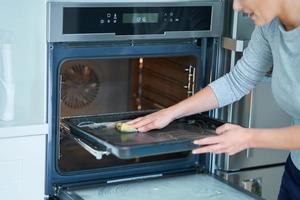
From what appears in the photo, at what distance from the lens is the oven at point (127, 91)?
1625 mm

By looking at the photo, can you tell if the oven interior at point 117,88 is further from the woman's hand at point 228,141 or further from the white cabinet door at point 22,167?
the woman's hand at point 228,141

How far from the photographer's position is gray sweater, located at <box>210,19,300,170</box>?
159 centimetres

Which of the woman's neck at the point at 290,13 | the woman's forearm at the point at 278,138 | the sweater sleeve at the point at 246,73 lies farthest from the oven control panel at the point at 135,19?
the woman's forearm at the point at 278,138

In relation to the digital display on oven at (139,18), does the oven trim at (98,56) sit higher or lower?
lower

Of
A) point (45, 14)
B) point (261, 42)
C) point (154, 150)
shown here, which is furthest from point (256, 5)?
point (45, 14)

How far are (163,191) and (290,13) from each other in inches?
23.6

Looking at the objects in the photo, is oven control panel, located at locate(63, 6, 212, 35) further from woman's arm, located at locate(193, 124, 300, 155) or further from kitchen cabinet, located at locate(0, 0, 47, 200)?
woman's arm, located at locate(193, 124, 300, 155)

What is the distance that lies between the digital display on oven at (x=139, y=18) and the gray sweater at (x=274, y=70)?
0.25 meters

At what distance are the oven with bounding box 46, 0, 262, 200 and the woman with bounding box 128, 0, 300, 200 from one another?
0.17 feet

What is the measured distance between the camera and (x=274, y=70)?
1.67 meters

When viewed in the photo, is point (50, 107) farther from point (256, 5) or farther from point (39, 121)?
point (256, 5)

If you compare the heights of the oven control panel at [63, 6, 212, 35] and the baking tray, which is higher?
the oven control panel at [63, 6, 212, 35]

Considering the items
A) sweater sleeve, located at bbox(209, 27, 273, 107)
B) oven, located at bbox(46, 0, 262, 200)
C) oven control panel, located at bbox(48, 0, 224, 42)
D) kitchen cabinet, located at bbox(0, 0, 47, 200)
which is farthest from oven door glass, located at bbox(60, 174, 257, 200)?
oven control panel, located at bbox(48, 0, 224, 42)

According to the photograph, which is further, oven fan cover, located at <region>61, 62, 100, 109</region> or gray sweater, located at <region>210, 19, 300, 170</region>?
oven fan cover, located at <region>61, 62, 100, 109</region>
